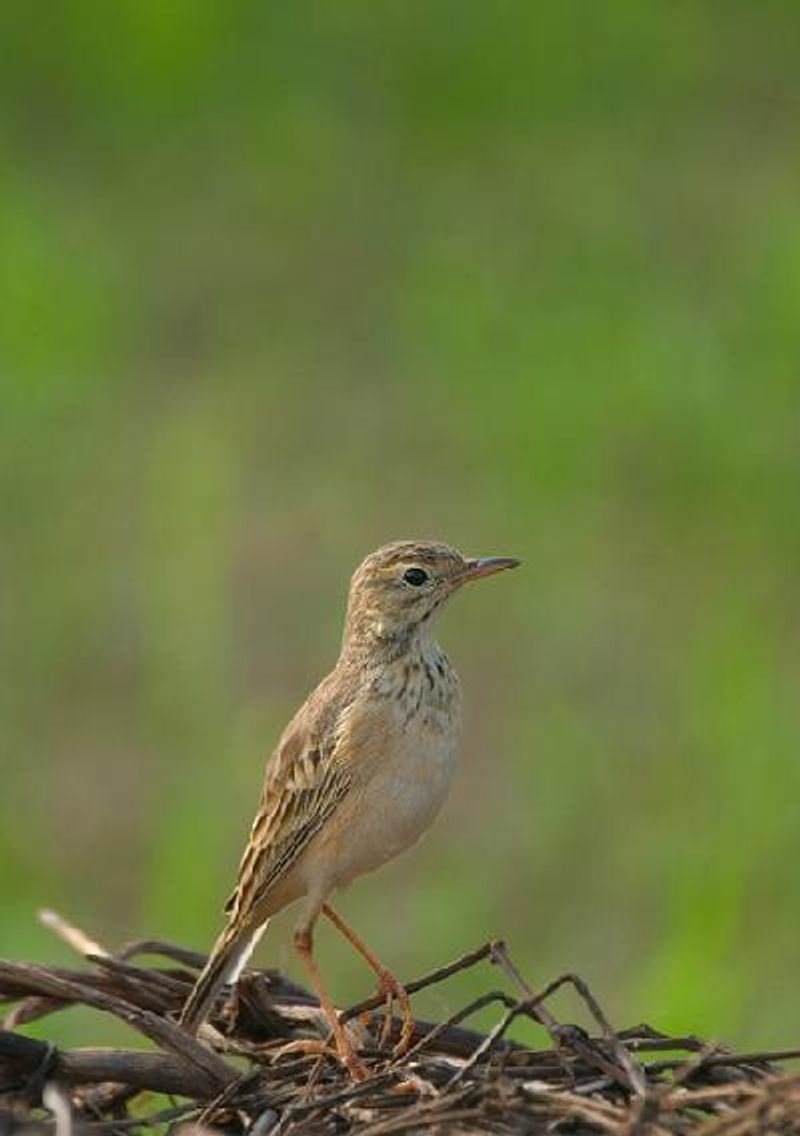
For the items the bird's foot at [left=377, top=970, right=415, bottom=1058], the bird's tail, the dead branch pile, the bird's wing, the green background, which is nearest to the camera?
the dead branch pile

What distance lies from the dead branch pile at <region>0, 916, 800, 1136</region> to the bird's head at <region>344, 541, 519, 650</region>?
1.60 metres

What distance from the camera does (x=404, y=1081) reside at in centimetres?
604

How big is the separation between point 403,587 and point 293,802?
73 cm

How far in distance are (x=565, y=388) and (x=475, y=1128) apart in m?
9.15

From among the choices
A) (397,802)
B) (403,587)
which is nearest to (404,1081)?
(397,802)

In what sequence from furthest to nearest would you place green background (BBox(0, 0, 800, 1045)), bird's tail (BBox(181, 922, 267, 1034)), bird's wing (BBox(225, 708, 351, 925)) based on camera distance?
green background (BBox(0, 0, 800, 1045)) < bird's wing (BBox(225, 708, 351, 925)) < bird's tail (BBox(181, 922, 267, 1034))

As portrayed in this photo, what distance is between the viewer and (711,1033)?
10.2m

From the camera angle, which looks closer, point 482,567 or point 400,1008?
point 400,1008

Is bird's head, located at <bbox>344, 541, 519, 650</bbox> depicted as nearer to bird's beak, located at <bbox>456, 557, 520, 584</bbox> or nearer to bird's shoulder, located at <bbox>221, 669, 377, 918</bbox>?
bird's beak, located at <bbox>456, 557, 520, 584</bbox>

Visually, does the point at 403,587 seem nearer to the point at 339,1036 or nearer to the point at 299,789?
the point at 299,789

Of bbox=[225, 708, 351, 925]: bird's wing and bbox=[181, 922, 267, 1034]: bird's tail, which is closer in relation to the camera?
bbox=[181, 922, 267, 1034]: bird's tail

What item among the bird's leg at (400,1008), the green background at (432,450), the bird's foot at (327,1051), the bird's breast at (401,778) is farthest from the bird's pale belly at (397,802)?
the green background at (432,450)

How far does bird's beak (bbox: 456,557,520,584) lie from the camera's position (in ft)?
25.9

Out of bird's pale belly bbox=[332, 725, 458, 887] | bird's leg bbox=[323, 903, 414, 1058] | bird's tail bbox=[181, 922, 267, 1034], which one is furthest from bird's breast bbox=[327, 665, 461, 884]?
bird's tail bbox=[181, 922, 267, 1034]
